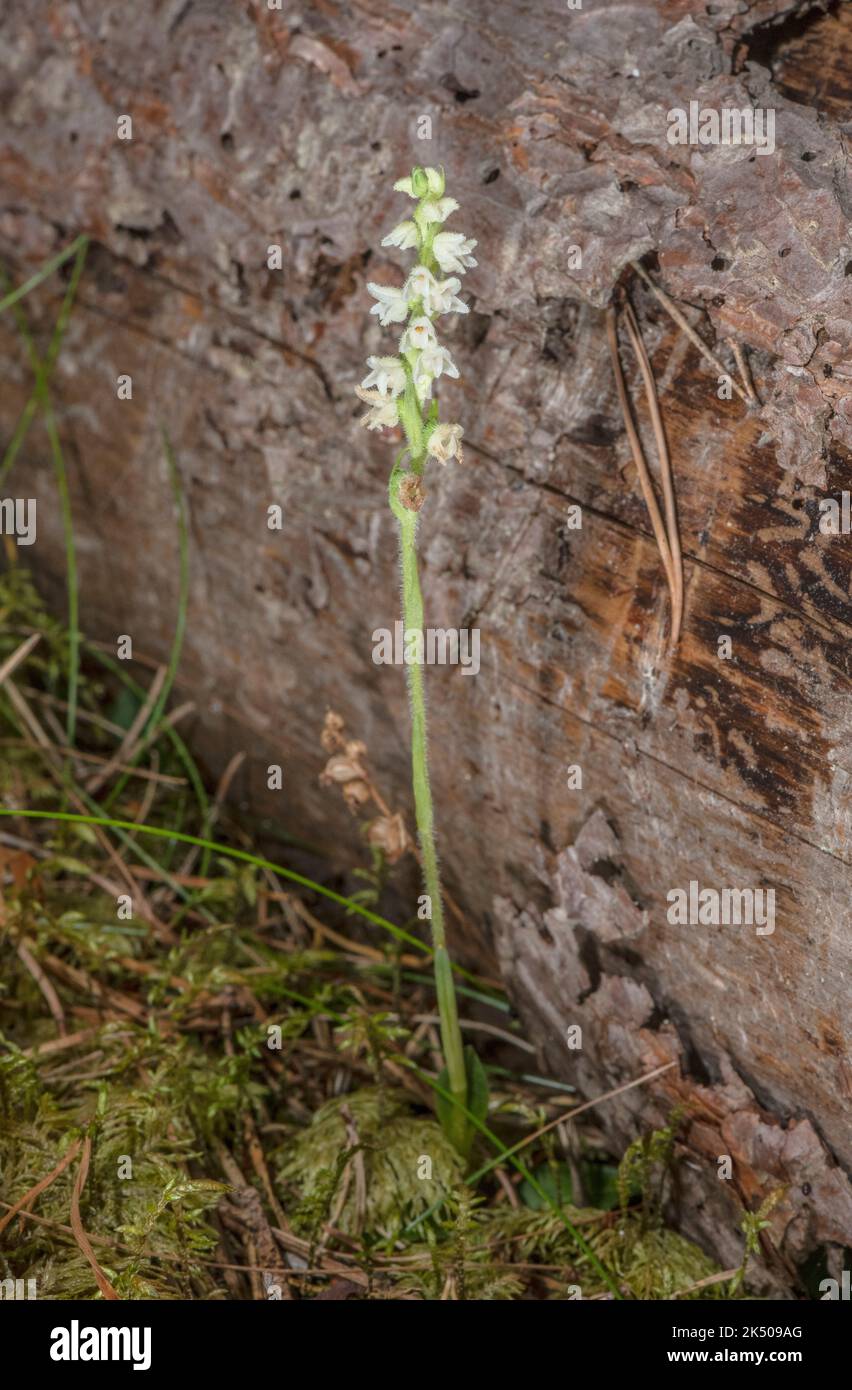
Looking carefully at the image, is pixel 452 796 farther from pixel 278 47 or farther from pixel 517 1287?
pixel 278 47

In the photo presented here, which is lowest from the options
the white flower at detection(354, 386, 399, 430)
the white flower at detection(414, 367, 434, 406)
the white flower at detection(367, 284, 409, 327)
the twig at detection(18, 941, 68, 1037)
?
the twig at detection(18, 941, 68, 1037)

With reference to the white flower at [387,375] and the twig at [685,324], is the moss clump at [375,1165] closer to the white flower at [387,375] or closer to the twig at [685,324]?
the white flower at [387,375]

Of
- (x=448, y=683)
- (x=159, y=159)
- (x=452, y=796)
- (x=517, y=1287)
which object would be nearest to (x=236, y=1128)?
(x=517, y=1287)

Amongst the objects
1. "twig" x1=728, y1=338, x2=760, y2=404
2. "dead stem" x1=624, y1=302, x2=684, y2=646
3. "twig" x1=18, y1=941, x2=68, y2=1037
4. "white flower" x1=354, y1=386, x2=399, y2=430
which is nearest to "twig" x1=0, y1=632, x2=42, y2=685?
"twig" x1=18, y1=941, x2=68, y2=1037

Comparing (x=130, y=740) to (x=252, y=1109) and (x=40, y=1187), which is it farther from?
(x=40, y=1187)

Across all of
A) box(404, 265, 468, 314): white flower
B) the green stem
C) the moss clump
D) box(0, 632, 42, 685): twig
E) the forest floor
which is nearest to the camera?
box(404, 265, 468, 314): white flower

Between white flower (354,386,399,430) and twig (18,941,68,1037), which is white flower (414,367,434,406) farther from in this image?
twig (18,941,68,1037)

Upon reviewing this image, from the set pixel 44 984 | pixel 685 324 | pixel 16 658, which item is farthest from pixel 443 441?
pixel 16 658
